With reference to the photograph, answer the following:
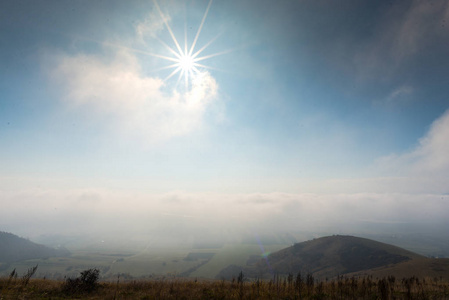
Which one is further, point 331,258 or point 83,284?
point 331,258

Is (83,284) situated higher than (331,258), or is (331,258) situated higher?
(83,284)

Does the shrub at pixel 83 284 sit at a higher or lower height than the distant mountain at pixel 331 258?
higher

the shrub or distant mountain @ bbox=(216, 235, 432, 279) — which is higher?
the shrub

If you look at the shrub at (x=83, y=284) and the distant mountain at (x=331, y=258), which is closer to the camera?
the shrub at (x=83, y=284)

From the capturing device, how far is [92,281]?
13516 mm

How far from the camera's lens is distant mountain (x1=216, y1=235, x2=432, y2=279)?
89.5m

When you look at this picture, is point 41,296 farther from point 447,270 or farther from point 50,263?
point 50,263

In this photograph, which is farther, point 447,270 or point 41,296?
point 447,270

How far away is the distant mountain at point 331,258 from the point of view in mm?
89475

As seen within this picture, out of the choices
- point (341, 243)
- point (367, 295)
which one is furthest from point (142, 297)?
point (341, 243)

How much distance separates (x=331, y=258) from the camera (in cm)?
10600

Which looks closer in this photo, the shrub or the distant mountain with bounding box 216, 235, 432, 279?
the shrub

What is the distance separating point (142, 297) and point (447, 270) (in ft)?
164

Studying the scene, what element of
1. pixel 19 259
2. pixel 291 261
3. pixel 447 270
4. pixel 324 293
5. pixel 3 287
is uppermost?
pixel 3 287
